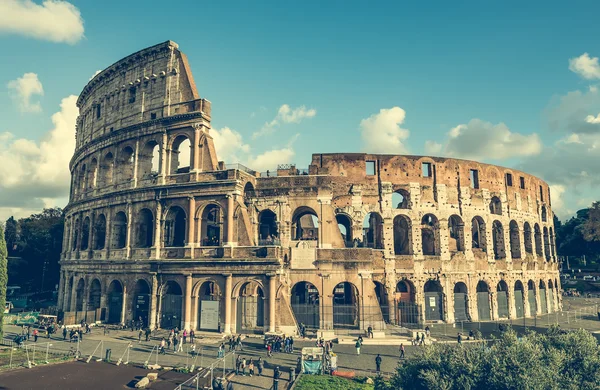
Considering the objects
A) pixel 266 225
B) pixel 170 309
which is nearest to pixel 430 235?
pixel 266 225

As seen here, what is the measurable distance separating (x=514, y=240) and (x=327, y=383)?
3025 centimetres

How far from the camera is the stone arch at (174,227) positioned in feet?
105

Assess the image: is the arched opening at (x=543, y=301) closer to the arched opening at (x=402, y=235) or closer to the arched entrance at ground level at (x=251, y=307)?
the arched opening at (x=402, y=235)

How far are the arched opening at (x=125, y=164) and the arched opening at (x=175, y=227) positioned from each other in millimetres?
5583

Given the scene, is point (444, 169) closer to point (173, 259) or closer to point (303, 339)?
point (303, 339)

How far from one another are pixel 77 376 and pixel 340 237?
18.6 metres

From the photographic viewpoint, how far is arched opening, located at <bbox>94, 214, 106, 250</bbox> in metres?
36.2

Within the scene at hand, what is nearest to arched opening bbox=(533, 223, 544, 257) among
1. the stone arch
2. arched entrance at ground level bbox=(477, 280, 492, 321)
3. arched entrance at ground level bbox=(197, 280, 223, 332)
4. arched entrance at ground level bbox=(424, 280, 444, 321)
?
arched entrance at ground level bbox=(477, 280, 492, 321)

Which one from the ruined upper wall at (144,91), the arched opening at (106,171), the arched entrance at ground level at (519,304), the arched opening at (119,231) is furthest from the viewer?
the arched entrance at ground level at (519,304)

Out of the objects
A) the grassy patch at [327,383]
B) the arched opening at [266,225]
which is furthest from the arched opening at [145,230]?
the grassy patch at [327,383]

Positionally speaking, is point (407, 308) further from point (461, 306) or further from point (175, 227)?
→ point (175, 227)

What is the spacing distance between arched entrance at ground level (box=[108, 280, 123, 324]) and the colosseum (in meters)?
0.11

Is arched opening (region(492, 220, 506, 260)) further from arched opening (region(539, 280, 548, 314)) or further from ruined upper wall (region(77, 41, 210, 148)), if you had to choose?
ruined upper wall (region(77, 41, 210, 148))

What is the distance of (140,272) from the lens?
31.5 m
